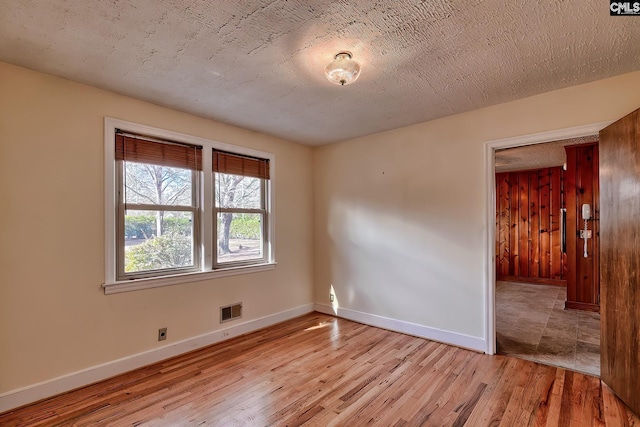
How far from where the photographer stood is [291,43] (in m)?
2.04

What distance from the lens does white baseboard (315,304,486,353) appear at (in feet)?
10.6

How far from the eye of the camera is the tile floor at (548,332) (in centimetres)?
301

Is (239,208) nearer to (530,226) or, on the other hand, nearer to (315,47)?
(315,47)

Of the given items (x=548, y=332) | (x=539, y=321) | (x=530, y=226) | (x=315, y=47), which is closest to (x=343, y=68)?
(x=315, y=47)

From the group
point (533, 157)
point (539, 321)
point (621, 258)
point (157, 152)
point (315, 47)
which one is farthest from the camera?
point (533, 157)

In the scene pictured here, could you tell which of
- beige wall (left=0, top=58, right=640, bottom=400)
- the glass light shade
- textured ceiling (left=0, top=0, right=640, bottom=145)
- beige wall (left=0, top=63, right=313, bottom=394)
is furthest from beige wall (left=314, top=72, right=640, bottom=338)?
beige wall (left=0, top=63, right=313, bottom=394)

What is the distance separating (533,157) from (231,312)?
5.77 m

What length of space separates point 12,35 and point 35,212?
1220 mm

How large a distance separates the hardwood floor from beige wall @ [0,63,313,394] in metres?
0.34

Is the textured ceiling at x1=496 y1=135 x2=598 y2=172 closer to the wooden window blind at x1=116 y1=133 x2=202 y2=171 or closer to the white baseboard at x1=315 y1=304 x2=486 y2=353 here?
the white baseboard at x1=315 y1=304 x2=486 y2=353

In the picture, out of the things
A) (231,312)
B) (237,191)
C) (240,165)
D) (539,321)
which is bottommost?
(539,321)

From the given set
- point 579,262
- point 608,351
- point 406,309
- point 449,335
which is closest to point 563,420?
point 608,351

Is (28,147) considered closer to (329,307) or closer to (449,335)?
(329,307)

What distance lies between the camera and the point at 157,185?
3.10m
